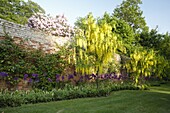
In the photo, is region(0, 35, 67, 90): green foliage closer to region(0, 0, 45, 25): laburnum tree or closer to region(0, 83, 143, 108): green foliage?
region(0, 83, 143, 108): green foliage

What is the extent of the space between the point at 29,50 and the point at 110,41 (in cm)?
344

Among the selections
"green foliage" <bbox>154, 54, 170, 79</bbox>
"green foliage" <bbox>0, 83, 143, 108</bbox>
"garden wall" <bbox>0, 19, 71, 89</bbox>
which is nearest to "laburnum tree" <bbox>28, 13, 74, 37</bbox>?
"garden wall" <bbox>0, 19, 71, 89</bbox>

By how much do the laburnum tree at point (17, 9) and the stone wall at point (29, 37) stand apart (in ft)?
42.4

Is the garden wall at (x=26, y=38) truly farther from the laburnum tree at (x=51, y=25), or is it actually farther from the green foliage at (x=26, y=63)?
the laburnum tree at (x=51, y=25)

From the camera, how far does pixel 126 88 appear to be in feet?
35.9

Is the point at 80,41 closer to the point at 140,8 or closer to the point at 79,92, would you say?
the point at 79,92

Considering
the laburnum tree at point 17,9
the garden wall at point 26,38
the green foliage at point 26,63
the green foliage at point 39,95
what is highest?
the laburnum tree at point 17,9

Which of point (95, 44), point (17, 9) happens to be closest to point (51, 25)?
point (95, 44)

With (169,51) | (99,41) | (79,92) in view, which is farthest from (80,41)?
(169,51)

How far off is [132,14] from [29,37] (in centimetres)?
2557

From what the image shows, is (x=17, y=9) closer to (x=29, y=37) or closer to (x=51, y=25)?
(x=51, y=25)

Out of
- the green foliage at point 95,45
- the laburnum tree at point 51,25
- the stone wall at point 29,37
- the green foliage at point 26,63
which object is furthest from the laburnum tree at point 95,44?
the laburnum tree at point 51,25

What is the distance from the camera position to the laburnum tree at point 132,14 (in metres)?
31.3

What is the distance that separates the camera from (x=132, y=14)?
31391mm
